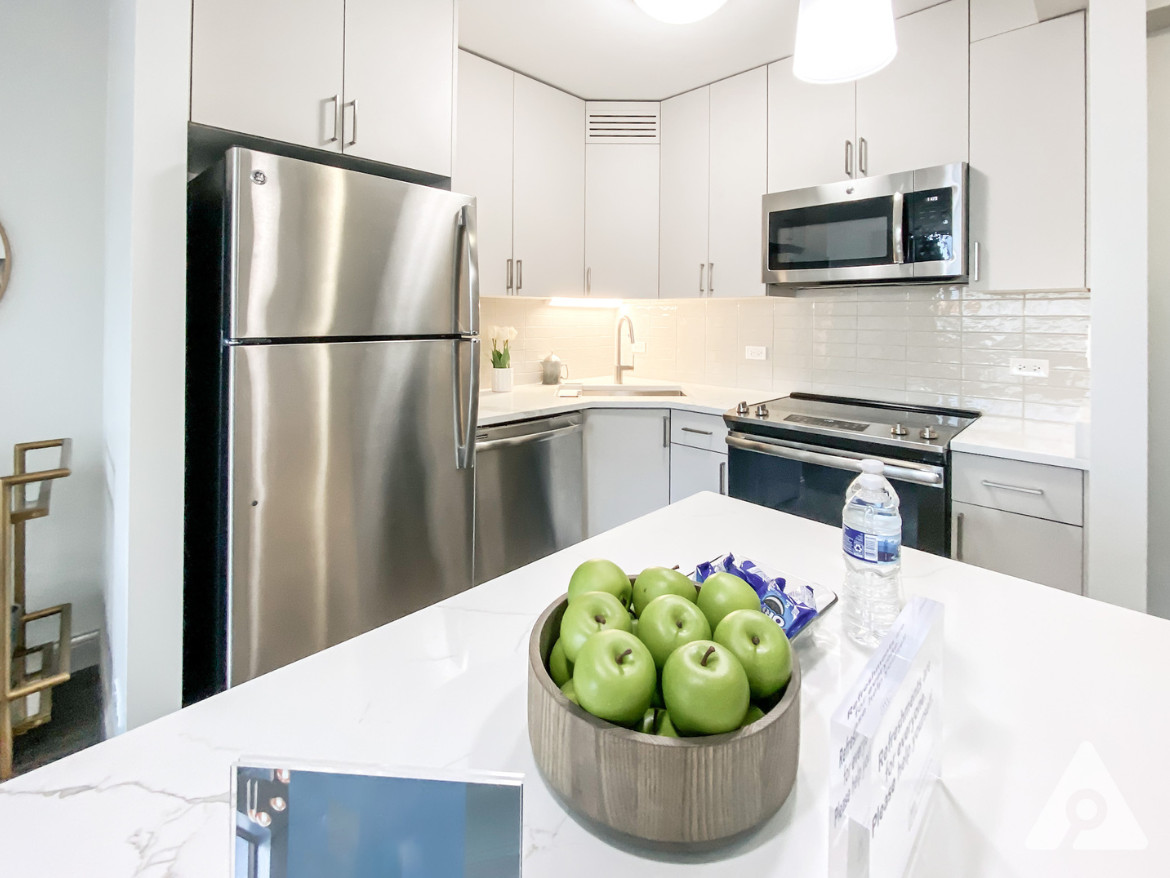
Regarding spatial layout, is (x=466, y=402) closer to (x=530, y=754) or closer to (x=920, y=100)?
(x=530, y=754)

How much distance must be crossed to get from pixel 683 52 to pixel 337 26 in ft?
4.94

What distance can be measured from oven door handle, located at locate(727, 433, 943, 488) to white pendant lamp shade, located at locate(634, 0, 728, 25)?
4.77ft

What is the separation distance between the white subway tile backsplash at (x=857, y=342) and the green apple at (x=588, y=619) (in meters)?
2.43

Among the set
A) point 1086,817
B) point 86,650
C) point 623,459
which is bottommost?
point 86,650

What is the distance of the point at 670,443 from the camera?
295 centimetres

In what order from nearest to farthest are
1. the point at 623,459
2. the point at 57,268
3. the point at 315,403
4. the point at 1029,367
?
the point at 315,403 → the point at 57,268 → the point at 1029,367 → the point at 623,459

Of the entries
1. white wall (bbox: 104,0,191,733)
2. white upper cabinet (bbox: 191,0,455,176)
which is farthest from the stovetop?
white wall (bbox: 104,0,191,733)

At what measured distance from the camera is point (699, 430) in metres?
2.83

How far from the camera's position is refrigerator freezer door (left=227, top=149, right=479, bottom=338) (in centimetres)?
160

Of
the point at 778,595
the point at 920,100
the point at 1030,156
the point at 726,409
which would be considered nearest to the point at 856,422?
the point at 726,409

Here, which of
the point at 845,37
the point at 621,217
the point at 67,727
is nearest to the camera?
the point at 845,37

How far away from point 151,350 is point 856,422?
2.32 m

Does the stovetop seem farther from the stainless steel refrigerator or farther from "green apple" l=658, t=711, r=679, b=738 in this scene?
"green apple" l=658, t=711, r=679, b=738

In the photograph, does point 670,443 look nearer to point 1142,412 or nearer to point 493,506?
point 493,506
